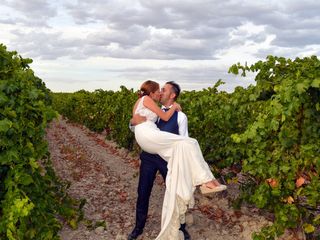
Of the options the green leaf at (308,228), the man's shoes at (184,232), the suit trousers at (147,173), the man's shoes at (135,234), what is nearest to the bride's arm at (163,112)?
the suit trousers at (147,173)

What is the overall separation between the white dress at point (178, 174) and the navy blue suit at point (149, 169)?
29 cm

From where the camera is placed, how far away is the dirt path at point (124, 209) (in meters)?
6.84

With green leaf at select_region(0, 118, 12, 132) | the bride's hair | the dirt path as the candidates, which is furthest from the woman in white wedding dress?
green leaf at select_region(0, 118, 12, 132)

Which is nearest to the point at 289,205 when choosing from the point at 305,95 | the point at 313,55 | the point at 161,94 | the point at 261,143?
the point at 261,143

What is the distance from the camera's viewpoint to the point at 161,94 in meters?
6.30

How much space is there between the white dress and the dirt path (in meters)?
1.02

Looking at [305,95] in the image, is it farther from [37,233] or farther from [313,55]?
[37,233]

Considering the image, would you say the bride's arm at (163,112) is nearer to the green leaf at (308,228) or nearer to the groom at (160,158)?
the groom at (160,158)

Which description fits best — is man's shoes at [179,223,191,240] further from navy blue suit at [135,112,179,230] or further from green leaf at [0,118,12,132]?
green leaf at [0,118,12,132]

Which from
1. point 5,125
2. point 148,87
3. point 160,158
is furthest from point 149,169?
point 5,125

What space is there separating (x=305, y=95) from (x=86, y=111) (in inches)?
766

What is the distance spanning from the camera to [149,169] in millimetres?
6273

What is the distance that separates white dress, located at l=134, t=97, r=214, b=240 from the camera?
5715mm

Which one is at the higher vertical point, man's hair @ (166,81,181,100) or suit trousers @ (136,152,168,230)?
man's hair @ (166,81,181,100)
